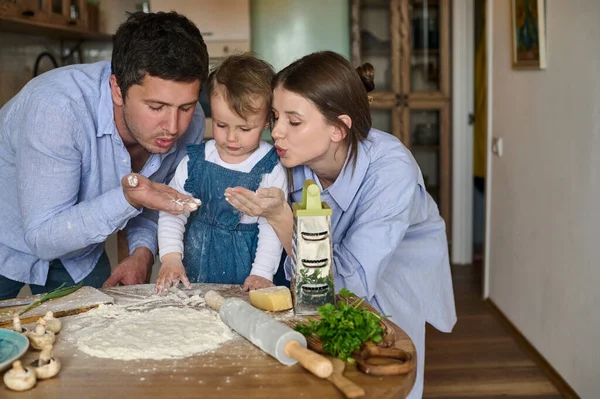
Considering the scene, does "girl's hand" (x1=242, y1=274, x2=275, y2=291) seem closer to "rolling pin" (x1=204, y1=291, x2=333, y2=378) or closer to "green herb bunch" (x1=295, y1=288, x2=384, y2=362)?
"rolling pin" (x1=204, y1=291, x2=333, y2=378)

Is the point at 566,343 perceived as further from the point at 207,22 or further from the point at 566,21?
the point at 207,22

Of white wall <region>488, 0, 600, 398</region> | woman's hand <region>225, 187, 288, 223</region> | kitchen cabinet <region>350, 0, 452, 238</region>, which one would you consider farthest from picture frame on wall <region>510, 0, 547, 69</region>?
woman's hand <region>225, 187, 288, 223</region>

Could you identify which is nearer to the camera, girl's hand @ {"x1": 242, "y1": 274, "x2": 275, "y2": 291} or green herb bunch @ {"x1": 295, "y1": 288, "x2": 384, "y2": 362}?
green herb bunch @ {"x1": 295, "y1": 288, "x2": 384, "y2": 362}

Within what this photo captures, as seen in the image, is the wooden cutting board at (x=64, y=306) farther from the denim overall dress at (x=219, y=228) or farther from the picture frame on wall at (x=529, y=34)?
the picture frame on wall at (x=529, y=34)

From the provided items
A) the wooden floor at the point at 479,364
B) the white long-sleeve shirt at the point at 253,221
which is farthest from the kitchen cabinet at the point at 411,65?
the white long-sleeve shirt at the point at 253,221

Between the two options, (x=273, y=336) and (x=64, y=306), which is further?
(x=64, y=306)

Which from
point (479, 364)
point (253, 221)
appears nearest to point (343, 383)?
point (253, 221)

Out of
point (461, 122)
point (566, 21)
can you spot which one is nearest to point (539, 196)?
point (566, 21)

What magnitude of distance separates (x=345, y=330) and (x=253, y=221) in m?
0.85

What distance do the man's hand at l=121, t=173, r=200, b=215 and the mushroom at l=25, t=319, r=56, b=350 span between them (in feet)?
1.45

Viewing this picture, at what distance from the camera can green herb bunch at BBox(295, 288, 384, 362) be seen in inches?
49.3

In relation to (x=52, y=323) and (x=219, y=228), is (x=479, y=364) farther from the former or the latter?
(x=52, y=323)

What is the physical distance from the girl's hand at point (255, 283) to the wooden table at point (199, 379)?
1.38 feet

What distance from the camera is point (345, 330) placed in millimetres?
1271
